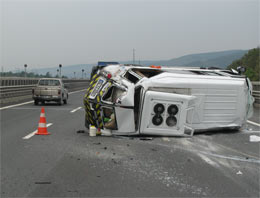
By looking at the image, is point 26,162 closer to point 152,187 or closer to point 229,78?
point 152,187

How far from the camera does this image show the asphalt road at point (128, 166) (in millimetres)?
5027

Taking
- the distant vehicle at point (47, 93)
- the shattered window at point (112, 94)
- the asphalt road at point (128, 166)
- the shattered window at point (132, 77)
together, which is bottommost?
the asphalt road at point (128, 166)

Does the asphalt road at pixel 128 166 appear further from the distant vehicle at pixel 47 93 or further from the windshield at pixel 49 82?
the windshield at pixel 49 82

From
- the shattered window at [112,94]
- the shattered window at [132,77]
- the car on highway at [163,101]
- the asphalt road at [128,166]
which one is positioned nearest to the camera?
the asphalt road at [128,166]

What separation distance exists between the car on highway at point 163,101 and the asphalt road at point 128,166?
38 centimetres

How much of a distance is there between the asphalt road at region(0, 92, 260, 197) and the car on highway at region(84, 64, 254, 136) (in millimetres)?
379

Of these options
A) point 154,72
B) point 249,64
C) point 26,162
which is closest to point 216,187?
point 26,162

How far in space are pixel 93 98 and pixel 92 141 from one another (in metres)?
1.42

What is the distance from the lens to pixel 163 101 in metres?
9.38

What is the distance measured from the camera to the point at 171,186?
5195 mm

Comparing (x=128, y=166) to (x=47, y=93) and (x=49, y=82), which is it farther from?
(x=49, y=82)

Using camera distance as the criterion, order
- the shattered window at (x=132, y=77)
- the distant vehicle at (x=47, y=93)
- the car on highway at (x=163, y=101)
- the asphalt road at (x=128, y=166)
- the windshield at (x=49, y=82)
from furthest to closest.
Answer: the windshield at (x=49, y=82) < the distant vehicle at (x=47, y=93) < the shattered window at (x=132, y=77) < the car on highway at (x=163, y=101) < the asphalt road at (x=128, y=166)

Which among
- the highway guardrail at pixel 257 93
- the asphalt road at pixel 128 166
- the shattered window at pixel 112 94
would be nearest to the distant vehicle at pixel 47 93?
the asphalt road at pixel 128 166

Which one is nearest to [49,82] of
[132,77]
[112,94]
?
[132,77]
